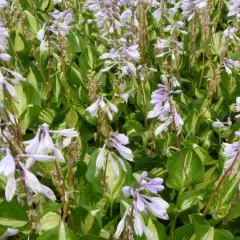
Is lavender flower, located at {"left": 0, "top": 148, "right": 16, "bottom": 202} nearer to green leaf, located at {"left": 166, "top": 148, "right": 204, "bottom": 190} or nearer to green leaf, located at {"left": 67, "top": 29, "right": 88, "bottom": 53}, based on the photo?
green leaf, located at {"left": 166, "top": 148, "right": 204, "bottom": 190}

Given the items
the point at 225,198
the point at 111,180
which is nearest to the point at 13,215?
the point at 111,180

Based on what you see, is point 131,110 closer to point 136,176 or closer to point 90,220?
point 136,176

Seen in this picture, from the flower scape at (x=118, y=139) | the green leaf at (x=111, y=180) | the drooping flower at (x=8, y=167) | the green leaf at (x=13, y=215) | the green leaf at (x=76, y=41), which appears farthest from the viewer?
the green leaf at (x=76, y=41)

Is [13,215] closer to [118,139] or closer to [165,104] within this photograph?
[118,139]

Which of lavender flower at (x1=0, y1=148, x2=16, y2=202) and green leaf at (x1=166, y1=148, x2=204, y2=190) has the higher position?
lavender flower at (x1=0, y1=148, x2=16, y2=202)

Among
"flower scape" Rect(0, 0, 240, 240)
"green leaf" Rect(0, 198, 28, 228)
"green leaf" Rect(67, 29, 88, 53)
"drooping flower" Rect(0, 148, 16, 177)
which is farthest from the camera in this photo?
"green leaf" Rect(67, 29, 88, 53)

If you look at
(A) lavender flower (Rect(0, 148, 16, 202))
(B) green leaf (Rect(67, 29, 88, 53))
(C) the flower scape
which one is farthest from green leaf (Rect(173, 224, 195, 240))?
(B) green leaf (Rect(67, 29, 88, 53))

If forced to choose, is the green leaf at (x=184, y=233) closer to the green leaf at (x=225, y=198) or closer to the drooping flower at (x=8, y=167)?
the green leaf at (x=225, y=198)

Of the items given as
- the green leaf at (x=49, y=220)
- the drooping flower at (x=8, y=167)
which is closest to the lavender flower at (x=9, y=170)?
the drooping flower at (x=8, y=167)
